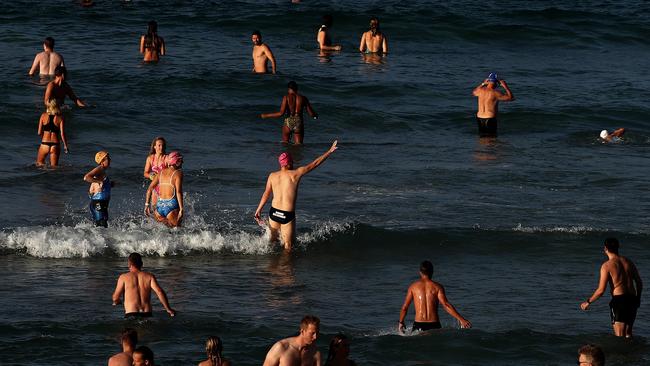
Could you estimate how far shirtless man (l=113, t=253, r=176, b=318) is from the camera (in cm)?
1373

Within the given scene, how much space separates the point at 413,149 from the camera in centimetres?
2561

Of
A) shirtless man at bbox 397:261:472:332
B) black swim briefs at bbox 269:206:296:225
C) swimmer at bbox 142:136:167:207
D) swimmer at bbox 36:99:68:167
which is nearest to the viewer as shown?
shirtless man at bbox 397:261:472:332

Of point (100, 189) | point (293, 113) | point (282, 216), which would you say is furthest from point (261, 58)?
point (282, 216)

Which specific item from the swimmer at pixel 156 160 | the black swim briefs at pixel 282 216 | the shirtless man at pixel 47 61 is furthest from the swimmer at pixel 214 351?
the shirtless man at pixel 47 61

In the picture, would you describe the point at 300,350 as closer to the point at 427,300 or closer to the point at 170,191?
the point at 427,300

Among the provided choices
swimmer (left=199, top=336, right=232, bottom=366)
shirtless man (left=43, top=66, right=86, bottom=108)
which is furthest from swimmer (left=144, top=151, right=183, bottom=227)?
shirtless man (left=43, top=66, right=86, bottom=108)

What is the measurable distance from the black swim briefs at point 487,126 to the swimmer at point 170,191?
9.97 meters

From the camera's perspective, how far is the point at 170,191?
17422 millimetres

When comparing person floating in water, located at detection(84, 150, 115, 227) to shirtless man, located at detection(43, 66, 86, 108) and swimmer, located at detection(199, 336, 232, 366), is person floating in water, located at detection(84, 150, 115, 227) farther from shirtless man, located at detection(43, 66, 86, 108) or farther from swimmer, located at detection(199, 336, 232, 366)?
swimmer, located at detection(199, 336, 232, 366)

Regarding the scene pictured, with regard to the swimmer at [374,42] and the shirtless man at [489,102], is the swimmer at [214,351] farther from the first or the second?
the swimmer at [374,42]

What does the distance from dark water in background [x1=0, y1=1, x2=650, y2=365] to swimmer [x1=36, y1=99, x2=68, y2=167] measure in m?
0.41

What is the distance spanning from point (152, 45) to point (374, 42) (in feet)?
20.1

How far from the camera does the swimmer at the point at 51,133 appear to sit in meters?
21.2

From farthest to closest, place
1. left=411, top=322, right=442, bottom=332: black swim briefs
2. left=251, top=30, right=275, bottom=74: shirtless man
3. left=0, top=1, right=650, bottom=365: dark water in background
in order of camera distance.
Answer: left=251, top=30, right=275, bottom=74: shirtless man → left=0, top=1, right=650, bottom=365: dark water in background → left=411, top=322, right=442, bottom=332: black swim briefs
